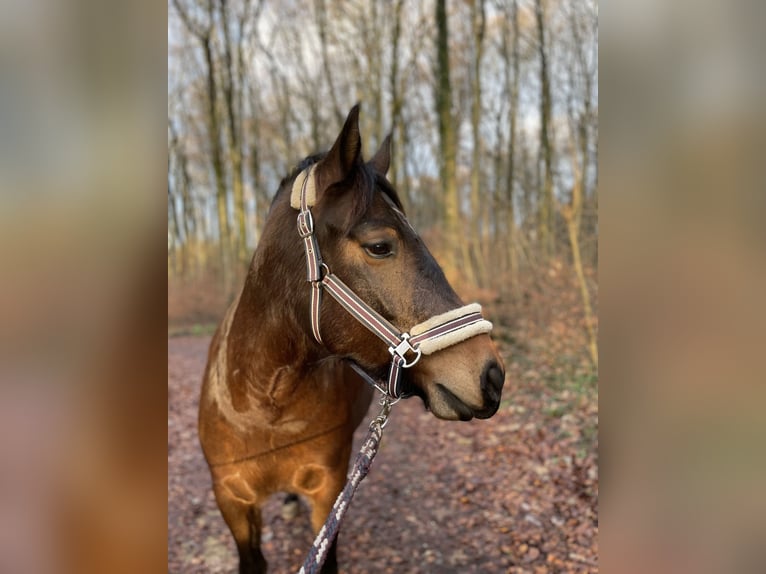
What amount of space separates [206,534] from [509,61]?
16.5 m

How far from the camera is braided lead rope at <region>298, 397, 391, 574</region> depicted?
160 centimetres

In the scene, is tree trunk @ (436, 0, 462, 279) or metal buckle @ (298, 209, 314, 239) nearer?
metal buckle @ (298, 209, 314, 239)

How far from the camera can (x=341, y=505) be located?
1798mm

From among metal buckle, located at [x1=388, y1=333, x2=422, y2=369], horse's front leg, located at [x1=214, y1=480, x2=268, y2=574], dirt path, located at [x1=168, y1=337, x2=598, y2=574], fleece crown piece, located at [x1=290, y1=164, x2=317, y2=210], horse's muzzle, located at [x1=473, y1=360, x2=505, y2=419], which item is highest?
fleece crown piece, located at [x1=290, y1=164, x2=317, y2=210]

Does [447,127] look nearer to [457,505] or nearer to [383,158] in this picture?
[457,505]

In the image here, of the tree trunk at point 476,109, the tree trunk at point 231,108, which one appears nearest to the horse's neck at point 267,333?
the tree trunk at point 476,109

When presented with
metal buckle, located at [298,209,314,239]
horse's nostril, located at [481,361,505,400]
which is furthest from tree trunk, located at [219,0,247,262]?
horse's nostril, located at [481,361,505,400]

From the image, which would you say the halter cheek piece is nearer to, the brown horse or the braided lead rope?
the brown horse

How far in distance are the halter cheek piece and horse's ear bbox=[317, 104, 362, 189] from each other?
70mm

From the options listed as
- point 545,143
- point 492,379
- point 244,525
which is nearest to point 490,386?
point 492,379

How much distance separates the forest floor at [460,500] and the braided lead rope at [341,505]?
8.99 feet
